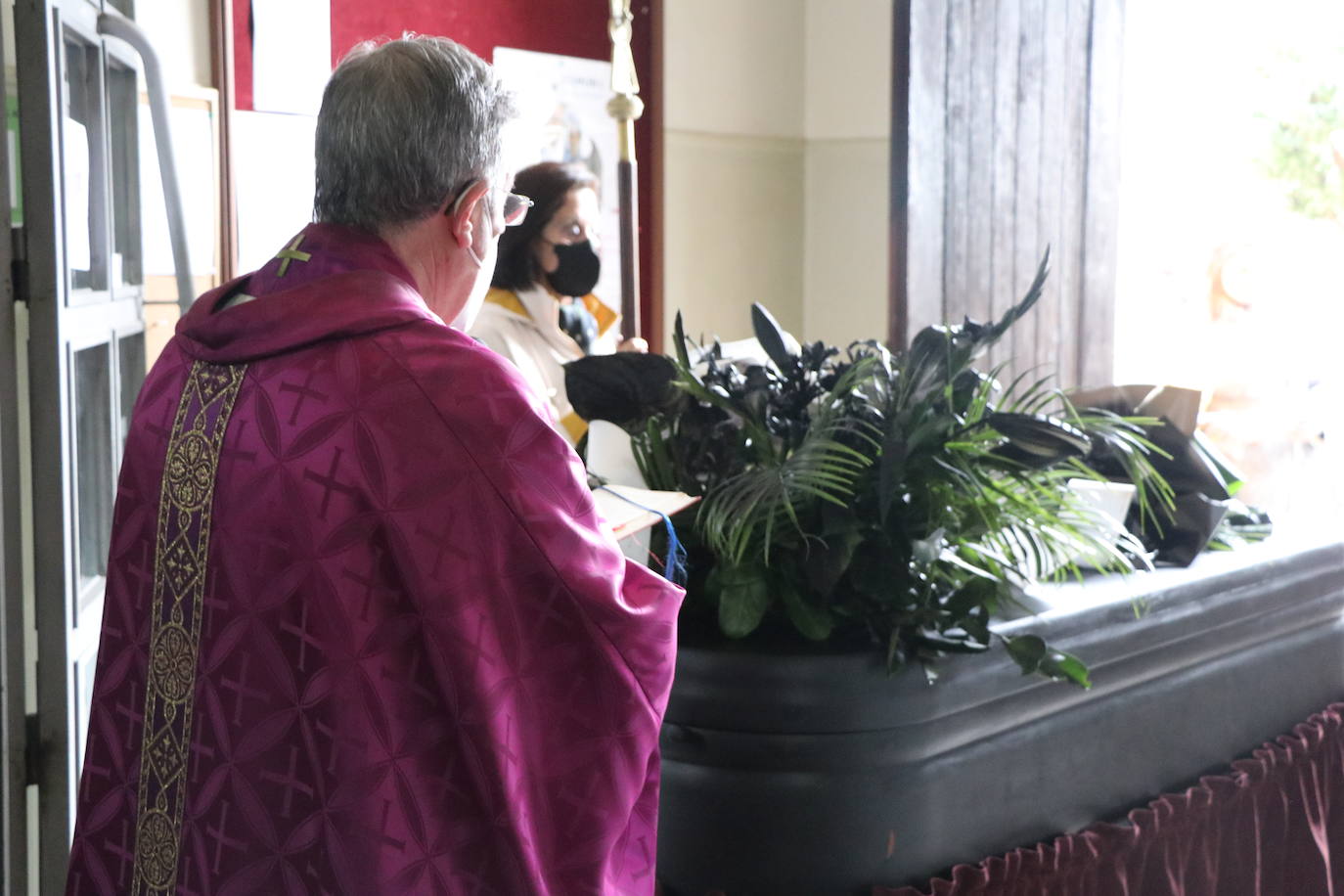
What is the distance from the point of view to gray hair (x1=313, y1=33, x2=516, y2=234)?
107 centimetres

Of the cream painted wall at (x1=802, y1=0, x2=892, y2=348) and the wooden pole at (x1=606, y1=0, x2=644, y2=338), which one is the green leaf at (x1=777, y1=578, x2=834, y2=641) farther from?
the cream painted wall at (x1=802, y1=0, x2=892, y2=348)

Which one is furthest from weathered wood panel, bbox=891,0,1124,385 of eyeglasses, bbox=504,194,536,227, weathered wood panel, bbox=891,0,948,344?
eyeglasses, bbox=504,194,536,227

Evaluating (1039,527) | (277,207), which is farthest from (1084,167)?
(1039,527)

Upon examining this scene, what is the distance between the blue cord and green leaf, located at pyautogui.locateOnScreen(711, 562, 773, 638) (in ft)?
0.15

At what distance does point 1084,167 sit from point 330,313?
12.3 feet

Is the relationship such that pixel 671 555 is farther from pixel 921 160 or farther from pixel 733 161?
pixel 733 161

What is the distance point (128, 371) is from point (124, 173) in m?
0.25

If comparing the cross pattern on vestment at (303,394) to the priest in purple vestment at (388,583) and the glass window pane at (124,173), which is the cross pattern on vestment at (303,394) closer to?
the priest in purple vestment at (388,583)

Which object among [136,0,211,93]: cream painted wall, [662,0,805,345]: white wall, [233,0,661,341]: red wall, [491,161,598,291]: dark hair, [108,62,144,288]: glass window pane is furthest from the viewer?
[662,0,805,345]: white wall

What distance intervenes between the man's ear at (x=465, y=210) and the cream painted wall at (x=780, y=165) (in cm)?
327

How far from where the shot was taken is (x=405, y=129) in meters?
1.06

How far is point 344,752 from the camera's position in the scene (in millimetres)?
1037

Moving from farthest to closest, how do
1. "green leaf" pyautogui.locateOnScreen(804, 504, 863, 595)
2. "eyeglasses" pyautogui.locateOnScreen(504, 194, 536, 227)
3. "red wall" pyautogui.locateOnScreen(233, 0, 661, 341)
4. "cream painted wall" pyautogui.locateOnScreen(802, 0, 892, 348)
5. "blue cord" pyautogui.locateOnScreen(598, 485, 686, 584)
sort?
"cream painted wall" pyautogui.locateOnScreen(802, 0, 892, 348), "red wall" pyautogui.locateOnScreen(233, 0, 661, 341), "green leaf" pyautogui.locateOnScreen(804, 504, 863, 595), "blue cord" pyautogui.locateOnScreen(598, 485, 686, 584), "eyeglasses" pyautogui.locateOnScreen(504, 194, 536, 227)

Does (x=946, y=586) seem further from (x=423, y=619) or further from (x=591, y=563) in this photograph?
(x=423, y=619)
